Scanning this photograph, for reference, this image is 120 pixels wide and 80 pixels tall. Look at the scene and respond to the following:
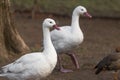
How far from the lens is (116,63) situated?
10.4 meters

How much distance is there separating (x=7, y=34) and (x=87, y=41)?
5.46 metres

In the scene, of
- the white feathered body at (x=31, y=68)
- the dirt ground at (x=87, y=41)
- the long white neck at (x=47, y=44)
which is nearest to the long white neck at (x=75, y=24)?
the dirt ground at (x=87, y=41)

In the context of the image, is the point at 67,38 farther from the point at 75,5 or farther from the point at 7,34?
the point at 75,5

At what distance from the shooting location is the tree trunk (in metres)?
12.5

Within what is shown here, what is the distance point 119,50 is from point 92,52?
3.79 meters

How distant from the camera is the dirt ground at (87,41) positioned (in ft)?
37.8

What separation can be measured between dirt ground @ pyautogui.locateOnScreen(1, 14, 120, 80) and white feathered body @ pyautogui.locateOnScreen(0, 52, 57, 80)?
1683 millimetres

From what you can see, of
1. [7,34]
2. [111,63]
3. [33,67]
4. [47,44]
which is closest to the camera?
[33,67]

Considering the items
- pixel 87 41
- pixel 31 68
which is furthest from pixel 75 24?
pixel 87 41

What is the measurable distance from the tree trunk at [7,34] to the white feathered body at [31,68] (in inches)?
120

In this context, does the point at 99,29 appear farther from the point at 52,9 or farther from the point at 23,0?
the point at 23,0

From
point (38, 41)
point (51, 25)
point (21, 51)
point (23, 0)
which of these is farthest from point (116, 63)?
point (23, 0)

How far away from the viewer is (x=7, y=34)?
12.7 metres

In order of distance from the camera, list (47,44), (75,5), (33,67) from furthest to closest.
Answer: (75,5) → (47,44) → (33,67)
